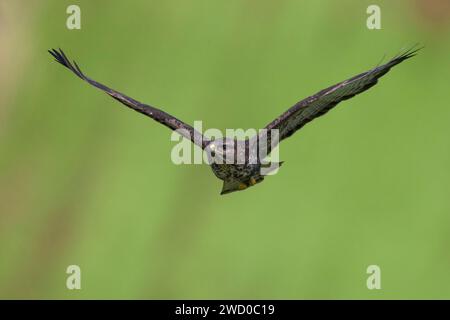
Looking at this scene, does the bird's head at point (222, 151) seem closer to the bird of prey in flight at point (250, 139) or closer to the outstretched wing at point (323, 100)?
the bird of prey in flight at point (250, 139)

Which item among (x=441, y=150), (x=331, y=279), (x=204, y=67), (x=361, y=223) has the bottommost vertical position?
(x=331, y=279)

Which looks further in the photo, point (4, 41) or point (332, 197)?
point (4, 41)

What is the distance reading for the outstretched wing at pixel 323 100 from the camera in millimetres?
6504

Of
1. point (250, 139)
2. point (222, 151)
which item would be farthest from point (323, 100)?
point (222, 151)

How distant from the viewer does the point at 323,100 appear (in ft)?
23.0

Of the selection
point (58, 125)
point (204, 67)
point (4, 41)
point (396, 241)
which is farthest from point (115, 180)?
point (396, 241)

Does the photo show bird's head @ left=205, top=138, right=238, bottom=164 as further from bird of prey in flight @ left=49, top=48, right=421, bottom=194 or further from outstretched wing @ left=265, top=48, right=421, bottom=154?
outstretched wing @ left=265, top=48, right=421, bottom=154

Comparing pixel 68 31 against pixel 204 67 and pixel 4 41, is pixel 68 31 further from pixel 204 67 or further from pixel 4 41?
pixel 204 67

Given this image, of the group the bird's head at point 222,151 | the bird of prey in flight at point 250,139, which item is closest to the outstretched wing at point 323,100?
the bird of prey in flight at point 250,139

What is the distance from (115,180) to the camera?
38.5ft

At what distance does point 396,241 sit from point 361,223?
1.71 feet

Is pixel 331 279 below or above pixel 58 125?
below

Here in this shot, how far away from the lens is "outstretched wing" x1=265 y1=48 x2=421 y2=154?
6504 millimetres

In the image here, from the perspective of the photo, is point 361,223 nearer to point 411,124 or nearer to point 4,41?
point 411,124
